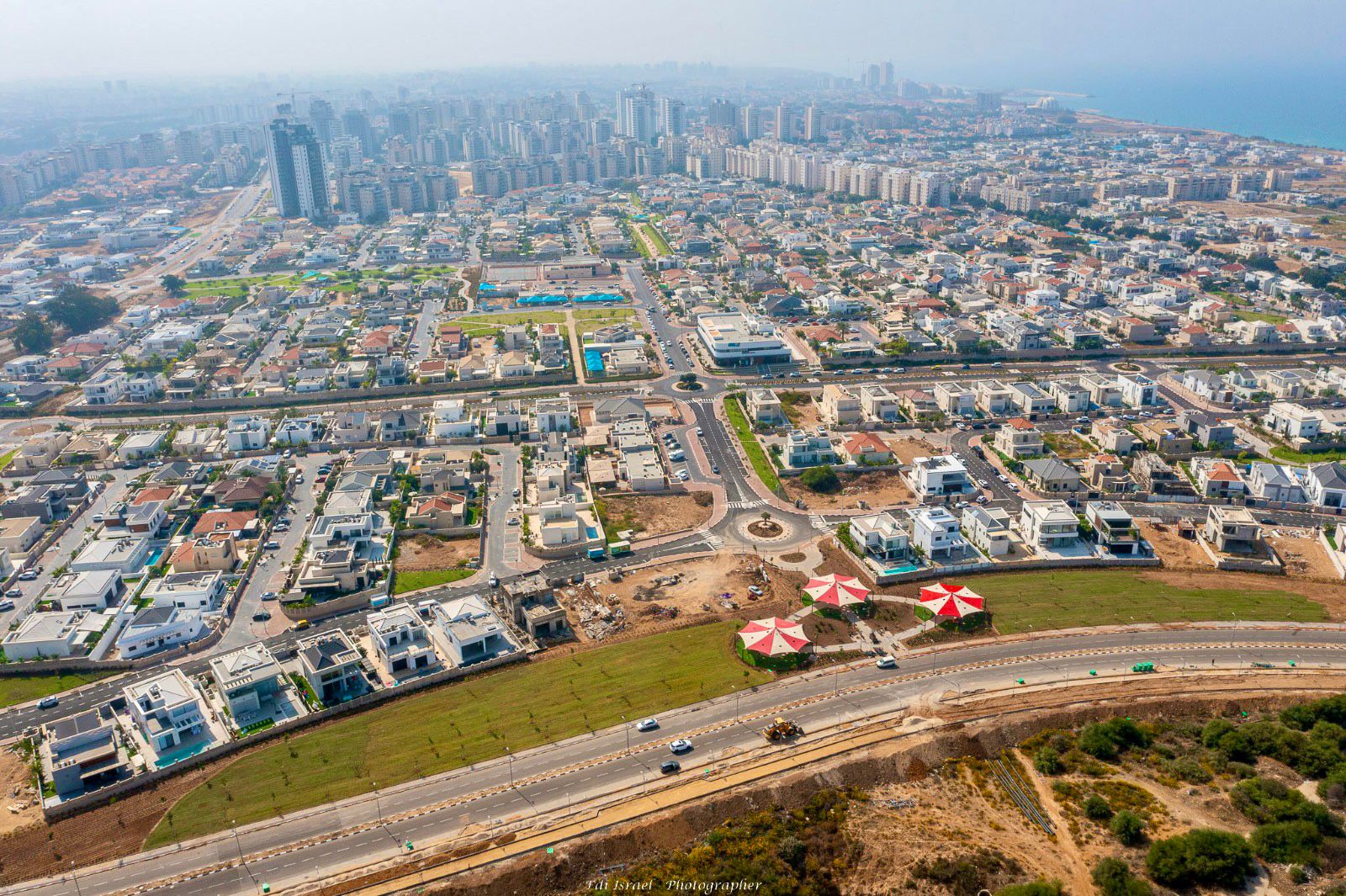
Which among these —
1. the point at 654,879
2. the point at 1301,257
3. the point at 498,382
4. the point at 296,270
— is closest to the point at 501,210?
the point at 296,270

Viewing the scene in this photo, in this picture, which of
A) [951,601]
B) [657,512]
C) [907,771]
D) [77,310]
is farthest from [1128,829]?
[77,310]

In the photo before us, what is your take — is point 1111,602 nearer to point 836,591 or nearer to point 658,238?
point 836,591

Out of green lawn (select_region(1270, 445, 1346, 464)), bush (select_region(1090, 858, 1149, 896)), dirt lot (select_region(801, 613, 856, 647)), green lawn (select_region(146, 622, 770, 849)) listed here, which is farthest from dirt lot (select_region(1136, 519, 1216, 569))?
green lawn (select_region(146, 622, 770, 849))

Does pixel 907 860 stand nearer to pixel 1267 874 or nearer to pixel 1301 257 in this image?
pixel 1267 874

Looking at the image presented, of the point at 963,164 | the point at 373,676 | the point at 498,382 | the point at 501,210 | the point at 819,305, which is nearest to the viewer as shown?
the point at 373,676

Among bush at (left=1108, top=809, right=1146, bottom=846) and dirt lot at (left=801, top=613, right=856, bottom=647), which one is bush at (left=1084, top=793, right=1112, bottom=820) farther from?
dirt lot at (left=801, top=613, right=856, bottom=647)
